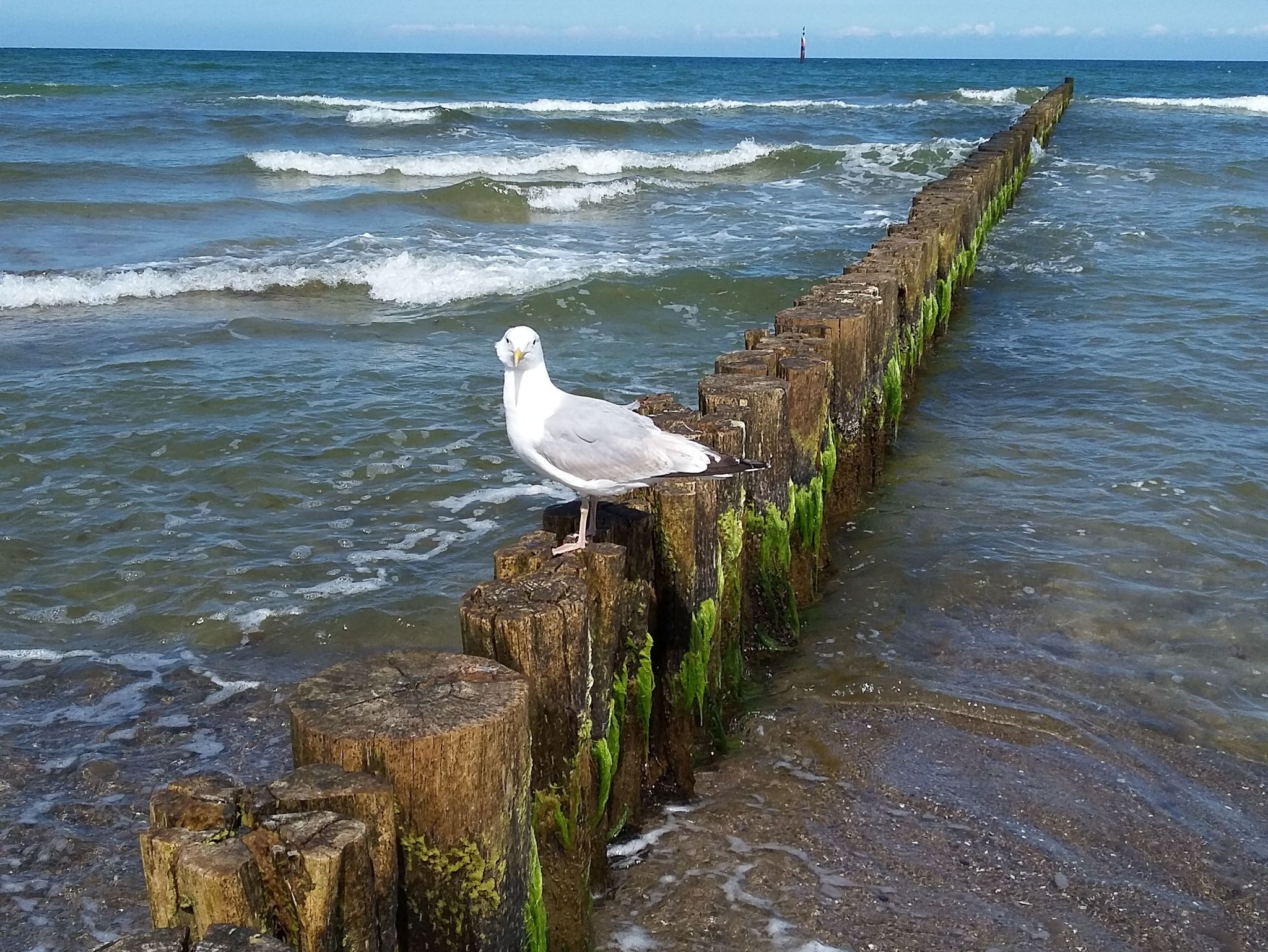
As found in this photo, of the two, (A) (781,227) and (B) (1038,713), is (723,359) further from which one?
(A) (781,227)

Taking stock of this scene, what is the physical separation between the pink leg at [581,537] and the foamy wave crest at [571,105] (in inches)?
1280

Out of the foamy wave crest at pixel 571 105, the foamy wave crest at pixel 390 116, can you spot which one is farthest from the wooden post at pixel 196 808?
the foamy wave crest at pixel 571 105

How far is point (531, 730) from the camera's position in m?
3.15

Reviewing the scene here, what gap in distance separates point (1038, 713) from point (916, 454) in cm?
310

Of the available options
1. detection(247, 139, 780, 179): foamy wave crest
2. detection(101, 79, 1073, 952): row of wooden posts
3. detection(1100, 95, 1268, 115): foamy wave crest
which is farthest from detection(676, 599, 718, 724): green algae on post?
detection(1100, 95, 1268, 115): foamy wave crest

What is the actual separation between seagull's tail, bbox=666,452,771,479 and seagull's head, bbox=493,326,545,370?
61cm

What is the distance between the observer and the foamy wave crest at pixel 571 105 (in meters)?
37.0

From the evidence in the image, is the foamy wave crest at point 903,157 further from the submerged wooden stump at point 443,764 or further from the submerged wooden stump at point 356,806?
the submerged wooden stump at point 356,806

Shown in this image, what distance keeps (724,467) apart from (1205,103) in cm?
4796

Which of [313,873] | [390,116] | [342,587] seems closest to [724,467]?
[313,873]

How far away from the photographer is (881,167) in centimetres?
2384

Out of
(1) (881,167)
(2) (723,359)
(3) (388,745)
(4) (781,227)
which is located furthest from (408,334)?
(1) (881,167)

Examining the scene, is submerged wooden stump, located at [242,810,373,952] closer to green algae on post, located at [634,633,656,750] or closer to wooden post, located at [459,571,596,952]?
wooden post, located at [459,571,596,952]

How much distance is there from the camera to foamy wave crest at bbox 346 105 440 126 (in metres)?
31.7
